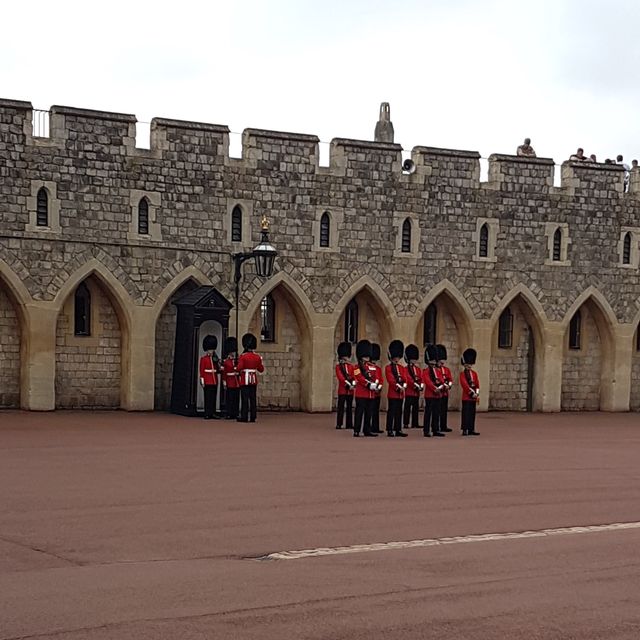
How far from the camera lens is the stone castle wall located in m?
16.8

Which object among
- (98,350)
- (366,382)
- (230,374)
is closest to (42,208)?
(98,350)

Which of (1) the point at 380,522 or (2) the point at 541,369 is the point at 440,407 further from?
(1) the point at 380,522

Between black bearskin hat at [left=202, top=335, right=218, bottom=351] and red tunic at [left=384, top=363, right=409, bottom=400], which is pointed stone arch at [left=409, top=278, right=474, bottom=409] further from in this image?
red tunic at [left=384, top=363, right=409, bottom=400]

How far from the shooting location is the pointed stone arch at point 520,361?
2023 centimetres

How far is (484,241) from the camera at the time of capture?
1970 centimetres

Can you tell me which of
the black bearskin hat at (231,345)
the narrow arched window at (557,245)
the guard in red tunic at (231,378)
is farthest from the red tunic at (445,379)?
the narrow arched window at (557,245)

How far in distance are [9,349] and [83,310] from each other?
1261mm

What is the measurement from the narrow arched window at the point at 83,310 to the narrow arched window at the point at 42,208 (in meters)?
1.21

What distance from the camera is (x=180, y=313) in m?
17.2

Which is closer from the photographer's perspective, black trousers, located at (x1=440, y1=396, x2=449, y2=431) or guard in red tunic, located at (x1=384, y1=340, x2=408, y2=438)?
guard in red tunic, located at (x1=384, y1=340, x2=408, y2=438)

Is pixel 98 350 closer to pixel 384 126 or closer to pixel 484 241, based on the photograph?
pixel 484 241

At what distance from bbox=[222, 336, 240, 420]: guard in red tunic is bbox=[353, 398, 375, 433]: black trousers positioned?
2.27 metres

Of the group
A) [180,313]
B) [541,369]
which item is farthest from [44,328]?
[541,369]

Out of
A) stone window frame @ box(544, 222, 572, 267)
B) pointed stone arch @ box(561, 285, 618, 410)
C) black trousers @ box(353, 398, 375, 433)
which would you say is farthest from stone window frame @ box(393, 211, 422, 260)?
black trousers @ box(353, 398, 375, 433)
